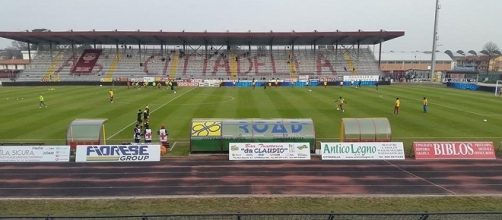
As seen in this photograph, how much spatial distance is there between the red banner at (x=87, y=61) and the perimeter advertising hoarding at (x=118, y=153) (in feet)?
213

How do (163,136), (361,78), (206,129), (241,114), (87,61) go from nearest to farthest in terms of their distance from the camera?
(206,129)
(163,136)
(241,114)
(361,78)
(87,61)

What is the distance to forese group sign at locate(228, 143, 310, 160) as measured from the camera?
2161 centimetres

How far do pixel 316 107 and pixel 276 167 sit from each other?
20253mm

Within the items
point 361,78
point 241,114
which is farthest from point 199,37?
point 241,114

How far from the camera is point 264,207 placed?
48.5ft

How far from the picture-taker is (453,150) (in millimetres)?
21906

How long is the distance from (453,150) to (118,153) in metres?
17.6

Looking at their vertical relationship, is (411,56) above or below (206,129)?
above

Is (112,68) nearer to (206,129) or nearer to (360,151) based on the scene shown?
(206,129)

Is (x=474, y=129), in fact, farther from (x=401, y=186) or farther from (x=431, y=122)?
(x=401, y=186)

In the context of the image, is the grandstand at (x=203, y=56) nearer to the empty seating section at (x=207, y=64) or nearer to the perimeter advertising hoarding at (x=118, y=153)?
the empty seating section at (x=207, y=64)

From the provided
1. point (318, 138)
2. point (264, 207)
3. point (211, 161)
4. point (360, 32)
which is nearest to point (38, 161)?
point (211, 161)

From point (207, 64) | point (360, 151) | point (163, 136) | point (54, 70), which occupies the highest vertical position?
point (207, 64)

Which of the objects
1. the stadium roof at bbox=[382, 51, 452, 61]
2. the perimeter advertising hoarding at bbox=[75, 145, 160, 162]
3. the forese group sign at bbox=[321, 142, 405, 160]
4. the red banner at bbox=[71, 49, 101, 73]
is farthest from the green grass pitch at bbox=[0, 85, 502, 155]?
the stadium roof at bbox=[382, 51, 452, 61]
